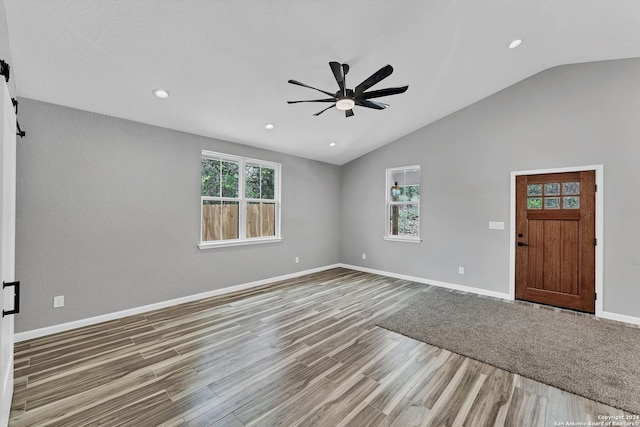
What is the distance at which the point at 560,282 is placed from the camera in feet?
13.1

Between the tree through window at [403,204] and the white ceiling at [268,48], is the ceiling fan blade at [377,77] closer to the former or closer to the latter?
the white ceiling at [268,48]

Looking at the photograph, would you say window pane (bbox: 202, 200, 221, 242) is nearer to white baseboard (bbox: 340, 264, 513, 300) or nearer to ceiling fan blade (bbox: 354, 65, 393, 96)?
ceiling fan blade (bbox: 354, 65, 393, 96)

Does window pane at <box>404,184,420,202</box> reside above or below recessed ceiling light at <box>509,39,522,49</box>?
below

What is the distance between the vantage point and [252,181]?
5.07 meters

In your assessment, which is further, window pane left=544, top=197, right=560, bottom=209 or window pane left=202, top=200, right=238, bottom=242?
window pane left=202, top=200, right=238, bottom=242

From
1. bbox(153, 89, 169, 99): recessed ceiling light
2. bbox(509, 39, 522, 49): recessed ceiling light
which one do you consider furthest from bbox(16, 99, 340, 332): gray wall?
bbox(509, 39, 522, 49): recessed ceiling light

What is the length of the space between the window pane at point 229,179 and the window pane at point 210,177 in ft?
0.36

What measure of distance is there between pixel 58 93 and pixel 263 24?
2439mm

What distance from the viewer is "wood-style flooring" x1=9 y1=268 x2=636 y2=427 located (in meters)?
1.83

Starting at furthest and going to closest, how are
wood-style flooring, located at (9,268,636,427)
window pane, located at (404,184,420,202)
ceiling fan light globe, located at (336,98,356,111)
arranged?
window pane, located at (404,184,420,202) < ceiling fan light globe, located at (336,98,356,111) < wood-style flooring, located at (9,268,636,427)

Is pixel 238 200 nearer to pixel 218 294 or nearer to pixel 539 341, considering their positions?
pixel 218 294

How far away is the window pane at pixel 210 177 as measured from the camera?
4383mm

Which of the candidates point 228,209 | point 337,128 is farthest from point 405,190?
point 228,209

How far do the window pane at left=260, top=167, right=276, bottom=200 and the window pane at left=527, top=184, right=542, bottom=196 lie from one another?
14.7ft
